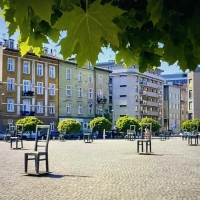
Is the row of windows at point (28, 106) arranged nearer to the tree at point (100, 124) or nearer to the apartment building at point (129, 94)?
the tree at point (100, 124)

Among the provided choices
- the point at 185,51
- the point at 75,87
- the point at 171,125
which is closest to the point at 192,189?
the point at 185,51

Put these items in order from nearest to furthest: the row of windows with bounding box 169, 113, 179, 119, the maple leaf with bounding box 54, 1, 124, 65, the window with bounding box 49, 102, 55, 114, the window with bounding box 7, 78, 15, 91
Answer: the maple leaf with bounding box 54, 1, 124, 65, the window with bounding box 7, 78, 15, 91, the window with bounding box 49, 102, 55, 114, the row of windows with bounding box 169, 113, 179, 119

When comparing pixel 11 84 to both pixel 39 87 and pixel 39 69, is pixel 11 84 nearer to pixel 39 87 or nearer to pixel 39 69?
pixel 39 87

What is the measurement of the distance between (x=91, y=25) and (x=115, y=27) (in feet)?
0.40

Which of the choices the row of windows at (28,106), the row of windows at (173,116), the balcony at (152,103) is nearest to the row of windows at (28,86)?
the row of windows at (28,106)

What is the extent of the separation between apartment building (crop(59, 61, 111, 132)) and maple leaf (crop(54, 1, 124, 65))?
56006mm

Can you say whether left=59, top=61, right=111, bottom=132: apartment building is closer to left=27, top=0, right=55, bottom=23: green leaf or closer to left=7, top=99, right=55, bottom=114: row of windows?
left=7, top=99, right=55, bottom=114: row of windows

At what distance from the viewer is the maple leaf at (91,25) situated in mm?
1443

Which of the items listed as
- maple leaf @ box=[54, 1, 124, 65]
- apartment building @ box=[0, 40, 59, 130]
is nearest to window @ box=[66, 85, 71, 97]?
apartment building @ box=[0, 40, 59, 130]

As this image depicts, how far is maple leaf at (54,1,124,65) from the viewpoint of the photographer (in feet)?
4.74

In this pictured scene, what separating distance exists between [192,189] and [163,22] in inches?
263

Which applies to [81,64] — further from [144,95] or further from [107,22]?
[144,95]

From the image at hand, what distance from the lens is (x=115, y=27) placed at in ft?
5.02

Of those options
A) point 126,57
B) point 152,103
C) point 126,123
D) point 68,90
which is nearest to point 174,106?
point 152,103
